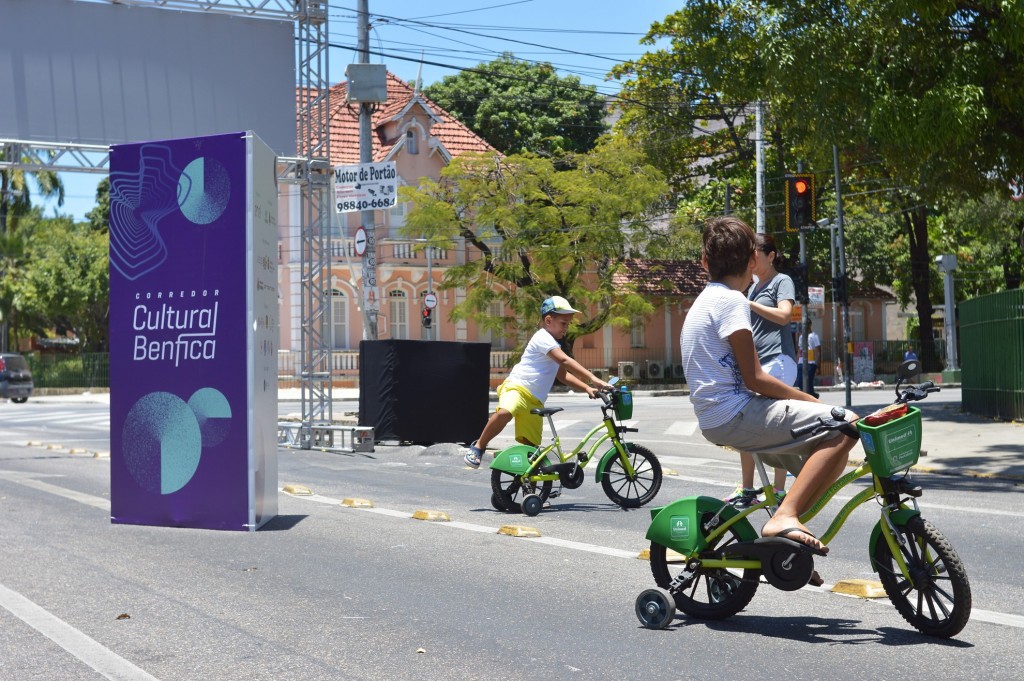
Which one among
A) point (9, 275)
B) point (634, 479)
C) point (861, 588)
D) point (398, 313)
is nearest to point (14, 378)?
point (9, 275)

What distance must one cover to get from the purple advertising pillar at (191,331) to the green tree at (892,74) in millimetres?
8032

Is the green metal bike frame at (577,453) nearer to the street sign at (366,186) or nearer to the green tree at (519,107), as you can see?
the street sign at (366,186)

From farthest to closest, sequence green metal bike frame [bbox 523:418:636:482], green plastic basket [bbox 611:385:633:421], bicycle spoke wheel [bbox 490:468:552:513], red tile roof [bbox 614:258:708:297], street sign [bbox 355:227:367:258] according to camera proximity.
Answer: red tile roof [bbox 614:258:708:297] → street sign [bbox 355:227:367:258] → bicycle spoke wheel [bbox 490:468:552:513] → green metal bike frame [bbox 523:418:636:482] → green plastic basket [bbox 611:385:633:421]

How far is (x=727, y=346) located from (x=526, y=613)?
5.35 ft

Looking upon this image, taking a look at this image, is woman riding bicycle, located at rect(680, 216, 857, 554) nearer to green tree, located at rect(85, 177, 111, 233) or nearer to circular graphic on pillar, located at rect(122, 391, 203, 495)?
circular graphic on pillar, located at rect(122, 391, 203, 495)

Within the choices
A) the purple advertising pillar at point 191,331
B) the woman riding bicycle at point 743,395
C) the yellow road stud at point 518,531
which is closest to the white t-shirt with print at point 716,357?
the woman riding bicycle at point 743,395

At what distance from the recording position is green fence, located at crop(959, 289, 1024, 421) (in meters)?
20.0

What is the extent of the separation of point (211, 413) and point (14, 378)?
36063 mm

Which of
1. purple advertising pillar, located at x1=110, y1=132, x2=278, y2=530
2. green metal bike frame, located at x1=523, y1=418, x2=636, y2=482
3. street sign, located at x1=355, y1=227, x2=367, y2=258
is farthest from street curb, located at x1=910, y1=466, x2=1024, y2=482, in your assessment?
street sign, located at x1=355, y1=227, x2=367, y2=258

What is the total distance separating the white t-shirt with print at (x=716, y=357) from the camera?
5.53 metres

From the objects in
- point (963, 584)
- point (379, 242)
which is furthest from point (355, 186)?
point (379, 242)

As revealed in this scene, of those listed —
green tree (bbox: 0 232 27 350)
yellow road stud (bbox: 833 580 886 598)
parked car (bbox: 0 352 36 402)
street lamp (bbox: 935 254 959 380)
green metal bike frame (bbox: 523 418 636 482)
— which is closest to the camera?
yellow road stud (bbox: 833 580 886 598)

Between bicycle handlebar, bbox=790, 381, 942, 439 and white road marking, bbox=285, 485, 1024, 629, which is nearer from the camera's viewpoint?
bicycle handlebar, bbox=790, 381, 942, 439

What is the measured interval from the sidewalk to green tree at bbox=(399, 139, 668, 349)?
53.8ft
